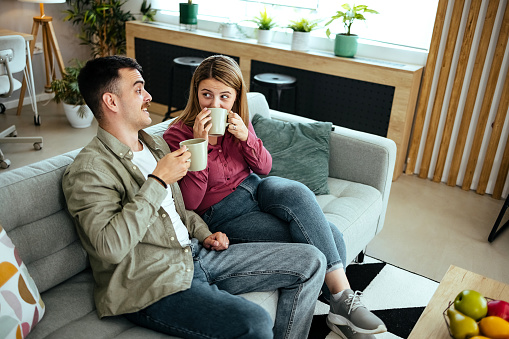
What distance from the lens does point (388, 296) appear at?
2258 millimetres

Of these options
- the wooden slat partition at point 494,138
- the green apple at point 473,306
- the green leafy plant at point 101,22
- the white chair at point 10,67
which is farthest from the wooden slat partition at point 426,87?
the green leafy plant at point 101,22

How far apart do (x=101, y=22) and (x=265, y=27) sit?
6.04 feet

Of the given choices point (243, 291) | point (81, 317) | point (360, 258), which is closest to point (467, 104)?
point (360, 258)

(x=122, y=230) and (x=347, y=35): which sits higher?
(x=347, y=35)

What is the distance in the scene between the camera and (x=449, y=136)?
3533 mm

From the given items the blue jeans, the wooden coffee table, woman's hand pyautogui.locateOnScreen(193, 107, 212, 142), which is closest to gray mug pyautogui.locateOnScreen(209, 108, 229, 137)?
woman's hand pyautogui.locateOnScreen(193, 107, 212, 142)

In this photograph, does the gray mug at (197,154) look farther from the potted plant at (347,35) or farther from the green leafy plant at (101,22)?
the green leafy plant at (101,22)

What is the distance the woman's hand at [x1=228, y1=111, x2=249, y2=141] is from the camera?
1.81 metres

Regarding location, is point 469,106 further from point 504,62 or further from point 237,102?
point 237,102

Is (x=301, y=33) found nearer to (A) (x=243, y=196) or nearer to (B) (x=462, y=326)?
(A) (x=243, y=196)

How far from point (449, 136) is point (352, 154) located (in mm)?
1424

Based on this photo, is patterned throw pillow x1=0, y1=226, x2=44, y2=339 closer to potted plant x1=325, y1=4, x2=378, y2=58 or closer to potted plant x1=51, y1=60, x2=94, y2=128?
potted plant x1=325, y1=4, x2=378, y2=58

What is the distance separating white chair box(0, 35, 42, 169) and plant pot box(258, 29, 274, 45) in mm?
1792

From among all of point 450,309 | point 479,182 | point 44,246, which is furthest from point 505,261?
point 44,246
